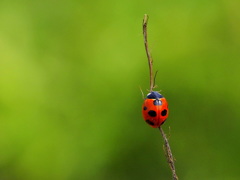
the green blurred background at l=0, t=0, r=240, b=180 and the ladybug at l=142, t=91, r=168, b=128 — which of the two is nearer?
the ladybug at l=142, t=91, r=168, b=128

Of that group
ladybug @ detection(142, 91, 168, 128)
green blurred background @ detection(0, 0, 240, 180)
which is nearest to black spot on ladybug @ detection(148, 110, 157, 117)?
ladybug @ detection(142, 91, 168, 128)

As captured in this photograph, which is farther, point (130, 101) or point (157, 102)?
point (130, 101)

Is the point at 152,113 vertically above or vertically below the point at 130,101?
above

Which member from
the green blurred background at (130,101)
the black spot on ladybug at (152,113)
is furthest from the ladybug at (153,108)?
the green blurred background at (130,101)

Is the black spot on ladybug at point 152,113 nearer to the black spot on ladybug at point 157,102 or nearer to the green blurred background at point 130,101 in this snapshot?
the black spot on ladybug at point 157,102

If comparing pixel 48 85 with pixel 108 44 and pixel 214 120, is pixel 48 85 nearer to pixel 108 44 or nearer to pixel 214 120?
pixel 108 44

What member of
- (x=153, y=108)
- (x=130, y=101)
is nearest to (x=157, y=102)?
(x=153, y=108)

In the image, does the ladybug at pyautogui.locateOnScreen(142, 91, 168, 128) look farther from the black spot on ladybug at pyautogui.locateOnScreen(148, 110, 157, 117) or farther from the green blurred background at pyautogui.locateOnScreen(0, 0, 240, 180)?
the green blurred background at pyautogui.locateOnScreen(0, 0, 240, 180)

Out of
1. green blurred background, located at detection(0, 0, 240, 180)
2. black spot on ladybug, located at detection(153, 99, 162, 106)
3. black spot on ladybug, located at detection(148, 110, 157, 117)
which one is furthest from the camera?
green blurred background, located at detection(0, 0, 240, 180)

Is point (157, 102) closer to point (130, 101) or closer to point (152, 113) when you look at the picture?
point (152, 113)
